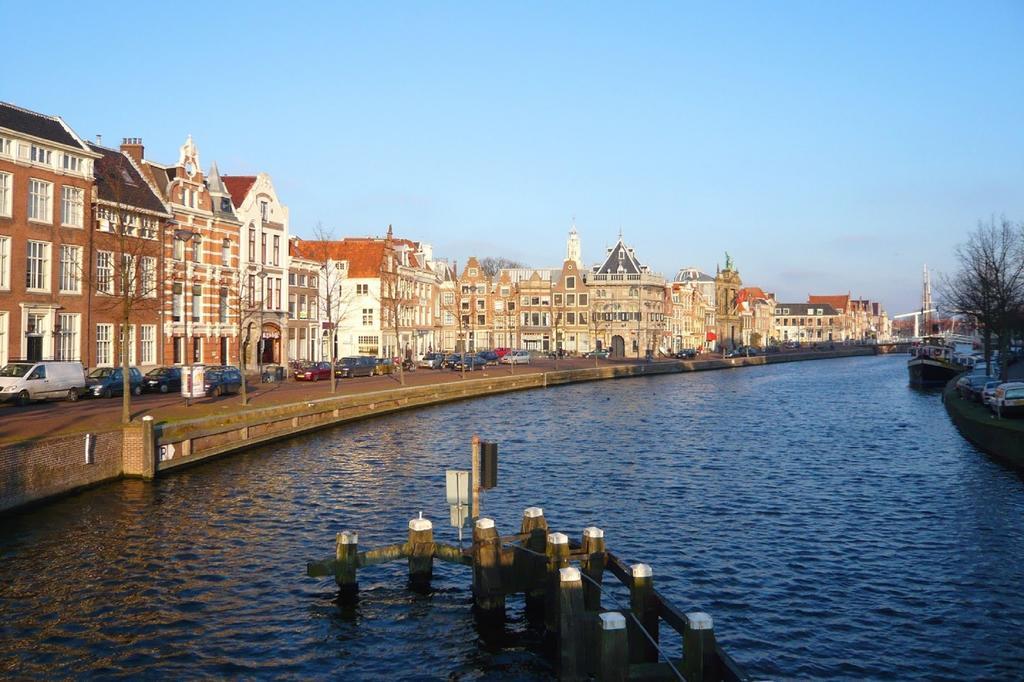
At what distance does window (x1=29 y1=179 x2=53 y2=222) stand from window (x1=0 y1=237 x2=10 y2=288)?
2249mm

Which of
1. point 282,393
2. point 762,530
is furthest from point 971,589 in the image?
point 282,393

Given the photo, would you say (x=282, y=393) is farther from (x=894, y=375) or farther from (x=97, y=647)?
(x=894, y=375)

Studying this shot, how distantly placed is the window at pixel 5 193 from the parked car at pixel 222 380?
1426cm

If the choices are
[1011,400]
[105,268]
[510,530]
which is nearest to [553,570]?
[510,530]

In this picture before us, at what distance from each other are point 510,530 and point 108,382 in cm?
3066

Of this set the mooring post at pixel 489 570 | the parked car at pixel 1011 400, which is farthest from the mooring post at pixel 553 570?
the parked car at pixel 1011 400

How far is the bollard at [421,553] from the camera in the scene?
19.9 metres

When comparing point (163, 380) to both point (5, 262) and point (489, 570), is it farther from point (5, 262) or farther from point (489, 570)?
point (489, 570)

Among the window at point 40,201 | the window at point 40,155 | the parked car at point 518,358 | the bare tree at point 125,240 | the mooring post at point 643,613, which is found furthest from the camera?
the parked car at point 518,358

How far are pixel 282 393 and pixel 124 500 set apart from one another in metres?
25.8

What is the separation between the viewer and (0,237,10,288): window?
49375 millimetres

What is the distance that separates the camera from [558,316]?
146500mm

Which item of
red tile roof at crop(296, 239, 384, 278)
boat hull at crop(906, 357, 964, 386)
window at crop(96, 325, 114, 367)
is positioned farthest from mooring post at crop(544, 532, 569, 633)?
boat hull at crop(906, 357, 964, 386)

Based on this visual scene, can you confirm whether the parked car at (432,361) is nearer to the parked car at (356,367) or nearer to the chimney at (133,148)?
the parked car at (356,367)
